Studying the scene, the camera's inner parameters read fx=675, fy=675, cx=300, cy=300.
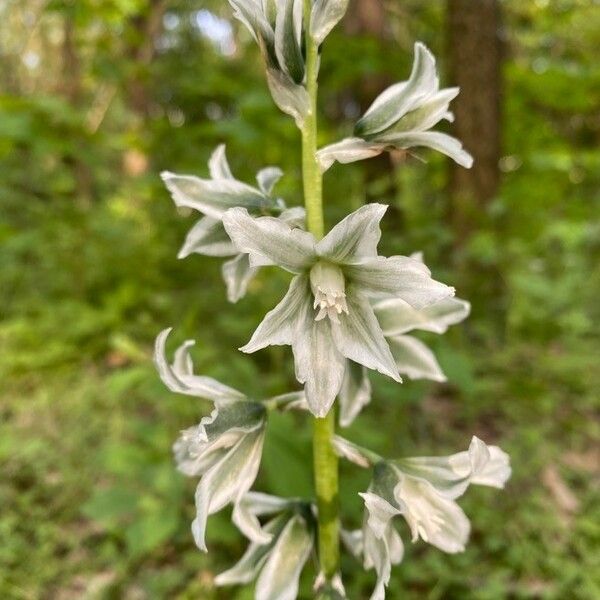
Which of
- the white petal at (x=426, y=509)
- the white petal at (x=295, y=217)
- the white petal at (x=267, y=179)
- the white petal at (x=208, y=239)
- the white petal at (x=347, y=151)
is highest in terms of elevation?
the white petal at (x=347, y=151)

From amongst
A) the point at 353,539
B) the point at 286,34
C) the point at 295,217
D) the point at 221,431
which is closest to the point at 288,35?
the point at 286,34

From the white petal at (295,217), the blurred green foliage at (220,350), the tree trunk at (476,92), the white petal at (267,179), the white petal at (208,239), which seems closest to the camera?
the white petal at (295,217)

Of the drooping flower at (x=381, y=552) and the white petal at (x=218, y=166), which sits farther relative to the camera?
the white petal at (x=218, y=166)

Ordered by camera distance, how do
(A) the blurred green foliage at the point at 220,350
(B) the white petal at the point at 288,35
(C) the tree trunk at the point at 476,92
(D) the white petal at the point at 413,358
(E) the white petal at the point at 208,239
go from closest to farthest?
(B) the white petal at the point at 288,35, (E) the white petal at the point at 208,239, (D) the white petal at the point at 413,358, (A) the blurred green foliage at the point at 220,350, (C) the tree trunk at the point at 476,92

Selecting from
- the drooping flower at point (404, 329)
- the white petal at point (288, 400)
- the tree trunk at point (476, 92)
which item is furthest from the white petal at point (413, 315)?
the tree trunk at point (476, 92)

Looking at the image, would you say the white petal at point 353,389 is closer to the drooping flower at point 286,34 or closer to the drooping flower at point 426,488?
the drooping flower at point 426,488

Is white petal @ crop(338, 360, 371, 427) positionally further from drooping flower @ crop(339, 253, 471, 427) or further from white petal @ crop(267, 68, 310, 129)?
white petal @ crop(267, 68, 310, 129)

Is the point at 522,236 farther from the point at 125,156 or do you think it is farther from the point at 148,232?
the point at 125,156
